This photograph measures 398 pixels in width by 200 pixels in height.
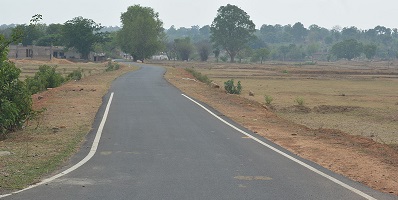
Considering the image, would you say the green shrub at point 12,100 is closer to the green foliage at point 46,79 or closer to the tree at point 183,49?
the green foliage at point 46,79

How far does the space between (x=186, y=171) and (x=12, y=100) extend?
755 cm

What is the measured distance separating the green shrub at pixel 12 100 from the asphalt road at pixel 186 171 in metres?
2.29

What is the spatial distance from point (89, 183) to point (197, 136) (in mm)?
6373

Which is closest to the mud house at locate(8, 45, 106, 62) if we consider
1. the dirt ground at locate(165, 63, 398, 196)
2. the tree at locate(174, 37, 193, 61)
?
the tree at locate(174, 37, 193, 61)

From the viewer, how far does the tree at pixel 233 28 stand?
566 feet

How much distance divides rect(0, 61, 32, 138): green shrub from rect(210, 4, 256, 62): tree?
157593mm

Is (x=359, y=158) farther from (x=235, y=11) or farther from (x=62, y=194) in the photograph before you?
(x=235, y=11)

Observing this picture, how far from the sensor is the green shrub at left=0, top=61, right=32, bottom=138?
14.8 metres

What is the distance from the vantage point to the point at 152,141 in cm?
1420

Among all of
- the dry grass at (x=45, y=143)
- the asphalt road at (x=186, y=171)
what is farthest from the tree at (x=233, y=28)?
the asphalt road at (x=186, y=171)

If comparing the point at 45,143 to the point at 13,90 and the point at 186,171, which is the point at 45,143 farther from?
the point at 186,171

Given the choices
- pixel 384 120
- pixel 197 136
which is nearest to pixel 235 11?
pixel 384 120

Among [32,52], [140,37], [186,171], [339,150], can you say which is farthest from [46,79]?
[140,37]

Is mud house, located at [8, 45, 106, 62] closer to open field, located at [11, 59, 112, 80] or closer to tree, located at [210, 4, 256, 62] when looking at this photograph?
open field, located at [11, 59, 112, 80]
